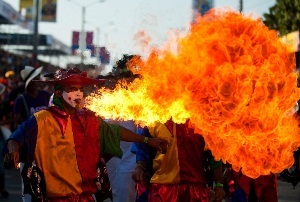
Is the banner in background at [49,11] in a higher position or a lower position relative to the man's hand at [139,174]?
higher

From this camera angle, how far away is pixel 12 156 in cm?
717

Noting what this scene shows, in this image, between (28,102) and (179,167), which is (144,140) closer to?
(179,167)

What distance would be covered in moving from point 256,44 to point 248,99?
592 millimetres

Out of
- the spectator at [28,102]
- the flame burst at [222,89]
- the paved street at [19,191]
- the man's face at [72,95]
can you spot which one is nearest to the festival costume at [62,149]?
the man's face at [72,95]

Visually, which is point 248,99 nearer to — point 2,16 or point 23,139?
point 23,139

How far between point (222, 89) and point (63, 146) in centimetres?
183

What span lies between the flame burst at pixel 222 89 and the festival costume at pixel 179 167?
0.49 ft

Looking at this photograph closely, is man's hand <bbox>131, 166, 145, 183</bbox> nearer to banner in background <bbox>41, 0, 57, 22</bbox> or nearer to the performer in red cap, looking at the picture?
the performer in red cap

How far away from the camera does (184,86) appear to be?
8.44 metres

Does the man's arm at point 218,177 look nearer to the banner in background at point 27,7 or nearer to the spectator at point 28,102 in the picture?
the spectator at point 28,102

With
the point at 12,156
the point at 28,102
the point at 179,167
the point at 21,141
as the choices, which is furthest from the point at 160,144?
the point at 28,102

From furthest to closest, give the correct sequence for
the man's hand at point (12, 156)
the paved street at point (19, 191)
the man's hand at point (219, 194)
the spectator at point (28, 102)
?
the paved street at point (19, 191), the spectator at point (28, 102), the man's hand at point (219, 194), the man's hand at point (12, 156)

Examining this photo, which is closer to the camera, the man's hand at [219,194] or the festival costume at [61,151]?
the festival costume at [61,151]

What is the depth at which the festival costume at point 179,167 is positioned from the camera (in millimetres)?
8523
